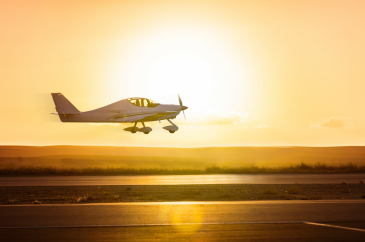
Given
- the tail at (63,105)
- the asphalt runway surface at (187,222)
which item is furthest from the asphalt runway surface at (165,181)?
the asphalt runway surface at (187,222)

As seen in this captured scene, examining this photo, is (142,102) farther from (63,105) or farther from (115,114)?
(63,105)

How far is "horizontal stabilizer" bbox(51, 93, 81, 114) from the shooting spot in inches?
1555

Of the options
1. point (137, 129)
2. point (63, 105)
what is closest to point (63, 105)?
point (63, 105)

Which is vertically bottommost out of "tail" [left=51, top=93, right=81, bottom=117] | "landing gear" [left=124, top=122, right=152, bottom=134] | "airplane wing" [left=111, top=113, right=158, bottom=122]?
"landing gear" [left=124, top=122, right=152, bottom=134]

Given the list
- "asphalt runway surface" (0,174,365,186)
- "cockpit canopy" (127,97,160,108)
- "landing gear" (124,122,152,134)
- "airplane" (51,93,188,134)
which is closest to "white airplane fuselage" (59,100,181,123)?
"airplane" (51,93,188,134)

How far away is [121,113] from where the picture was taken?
39.0 m

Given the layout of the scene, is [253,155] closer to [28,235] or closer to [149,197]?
[149,197]

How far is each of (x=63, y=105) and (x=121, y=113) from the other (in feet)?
18.7

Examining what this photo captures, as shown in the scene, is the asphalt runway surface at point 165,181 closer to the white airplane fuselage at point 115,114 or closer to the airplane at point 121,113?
the airplane at point 121,113

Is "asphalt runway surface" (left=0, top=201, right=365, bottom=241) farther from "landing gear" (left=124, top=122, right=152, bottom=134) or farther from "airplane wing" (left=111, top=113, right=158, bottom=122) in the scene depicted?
"airplane wing" (left=111, top=113, right=158, bottom=122)

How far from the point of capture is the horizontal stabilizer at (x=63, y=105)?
39500 mm

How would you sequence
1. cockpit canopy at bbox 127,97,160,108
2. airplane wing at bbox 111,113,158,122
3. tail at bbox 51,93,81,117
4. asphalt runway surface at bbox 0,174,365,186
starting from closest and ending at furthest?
asphalt runway surface at bbox 0,174,365,186 → cockpit canopy at bbox 127,97,160,108 → airplane wing at bbox 111,113,158,122 → tail at bbox 51,93,81,117

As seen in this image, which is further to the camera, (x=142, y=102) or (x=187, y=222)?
(x=142, y=102)

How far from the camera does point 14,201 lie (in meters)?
22.5
